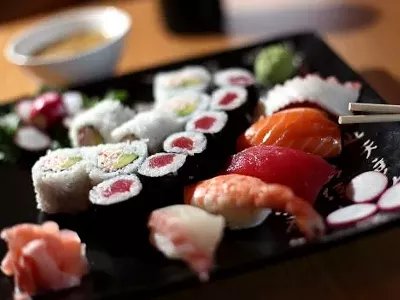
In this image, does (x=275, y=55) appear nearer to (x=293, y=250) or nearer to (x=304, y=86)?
(x=304, y=86)

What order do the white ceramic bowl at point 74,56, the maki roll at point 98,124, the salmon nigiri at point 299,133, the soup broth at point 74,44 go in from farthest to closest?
the soup broth at point 74,44 < the white ceramic bowl at point 74,56 < the maki roll at point 98,124 < the salmon nigiri at point 299,133

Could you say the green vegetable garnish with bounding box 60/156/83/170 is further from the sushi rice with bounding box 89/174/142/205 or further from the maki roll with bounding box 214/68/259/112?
the maki roll with bounding box 214/68/259/112

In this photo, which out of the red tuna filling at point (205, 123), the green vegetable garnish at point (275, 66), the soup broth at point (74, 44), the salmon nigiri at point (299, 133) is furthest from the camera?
the soup broth at point (74, 44)

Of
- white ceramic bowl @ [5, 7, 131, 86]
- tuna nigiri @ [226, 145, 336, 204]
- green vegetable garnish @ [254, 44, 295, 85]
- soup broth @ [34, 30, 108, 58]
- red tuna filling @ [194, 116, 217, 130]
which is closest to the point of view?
tuna nigiri @ [226, 145, 336, 204]

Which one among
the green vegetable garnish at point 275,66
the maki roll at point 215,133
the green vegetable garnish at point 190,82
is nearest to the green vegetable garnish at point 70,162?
the maki roll at point 215,133

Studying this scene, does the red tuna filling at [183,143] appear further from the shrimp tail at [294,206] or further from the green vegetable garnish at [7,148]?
the green vegetable garnish at [7,148]

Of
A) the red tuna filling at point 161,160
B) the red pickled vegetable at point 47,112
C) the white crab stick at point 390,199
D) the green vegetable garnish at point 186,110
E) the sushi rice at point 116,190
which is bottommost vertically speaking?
the red pickled vegetable at point 47,112

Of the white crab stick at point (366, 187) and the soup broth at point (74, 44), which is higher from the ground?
the soup broth at point (74, 44)

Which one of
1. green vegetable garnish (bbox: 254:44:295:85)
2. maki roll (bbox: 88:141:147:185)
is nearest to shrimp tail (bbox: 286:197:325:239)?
maki roll (bbox: 88:141:147:185)
